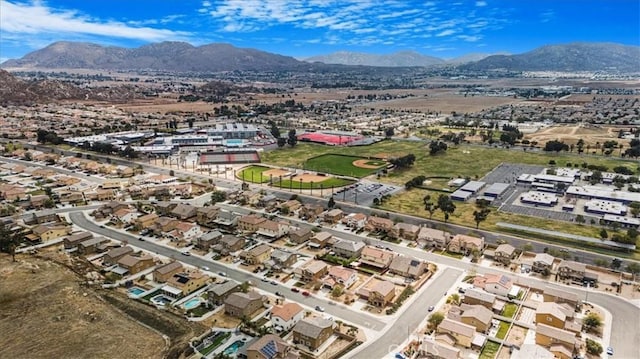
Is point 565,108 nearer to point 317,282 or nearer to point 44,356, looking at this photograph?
point 317,282

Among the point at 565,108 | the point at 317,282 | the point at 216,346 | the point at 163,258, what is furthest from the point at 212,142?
the point at 565,108

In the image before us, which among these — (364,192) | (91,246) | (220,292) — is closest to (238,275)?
(220,292)

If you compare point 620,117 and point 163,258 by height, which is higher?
point 620,117

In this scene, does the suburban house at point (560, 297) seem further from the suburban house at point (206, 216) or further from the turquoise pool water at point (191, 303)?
the suburban house at point (206, 216)

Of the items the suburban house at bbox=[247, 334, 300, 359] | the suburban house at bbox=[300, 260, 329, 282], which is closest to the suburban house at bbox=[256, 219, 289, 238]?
the suburban house at bbox=[300, 260, 329, 282]

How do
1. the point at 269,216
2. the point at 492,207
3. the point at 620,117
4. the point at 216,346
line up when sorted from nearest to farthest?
the point at 216,346, the point at 269,216, the point at 492,207, the point at 620,117

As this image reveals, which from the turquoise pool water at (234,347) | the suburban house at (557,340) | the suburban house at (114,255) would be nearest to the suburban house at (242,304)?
the turquoise pool water at (234,347)
